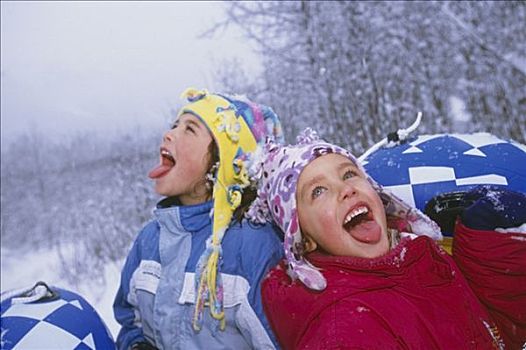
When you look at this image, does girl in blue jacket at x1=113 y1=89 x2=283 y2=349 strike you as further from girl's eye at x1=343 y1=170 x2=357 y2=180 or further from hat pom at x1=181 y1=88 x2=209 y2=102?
girl's eye at x1=343 y1=170 x2=357 y2=180

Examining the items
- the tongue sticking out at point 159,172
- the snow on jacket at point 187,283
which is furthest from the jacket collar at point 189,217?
the tongue sticking out at point 159,172

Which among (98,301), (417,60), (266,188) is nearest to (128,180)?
(98,301)

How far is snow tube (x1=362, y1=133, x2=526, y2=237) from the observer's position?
6.25ft

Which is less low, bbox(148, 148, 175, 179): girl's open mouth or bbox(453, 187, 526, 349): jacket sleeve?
bbox(148, 148, 175, 179): girl's open mouth

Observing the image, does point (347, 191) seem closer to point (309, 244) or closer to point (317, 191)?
point (317, 191)

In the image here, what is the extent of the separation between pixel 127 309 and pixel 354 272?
4.19 ft

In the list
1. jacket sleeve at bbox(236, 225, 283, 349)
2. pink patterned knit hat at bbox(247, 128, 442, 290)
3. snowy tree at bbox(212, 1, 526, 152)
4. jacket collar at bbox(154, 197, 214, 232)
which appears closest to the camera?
pink patterned knit hat at bbox(247, 128, 442, 290)

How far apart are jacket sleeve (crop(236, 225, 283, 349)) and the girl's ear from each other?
23 centimetres

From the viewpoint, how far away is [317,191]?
1687 mm

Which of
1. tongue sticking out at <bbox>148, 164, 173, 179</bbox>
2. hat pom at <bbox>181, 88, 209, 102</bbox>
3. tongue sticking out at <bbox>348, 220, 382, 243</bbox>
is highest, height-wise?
hat pom at <bbox>181, 88, 209, 102</bbox>

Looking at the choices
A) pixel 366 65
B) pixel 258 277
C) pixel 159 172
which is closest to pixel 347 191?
pixel 258 277

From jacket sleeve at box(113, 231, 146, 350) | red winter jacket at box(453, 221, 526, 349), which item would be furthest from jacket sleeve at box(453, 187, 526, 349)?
jacket sleeve at box(113, 231, 146, 350)

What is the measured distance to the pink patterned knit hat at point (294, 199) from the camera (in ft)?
5.47

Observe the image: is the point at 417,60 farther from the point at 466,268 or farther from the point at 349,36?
the point at 466,268
